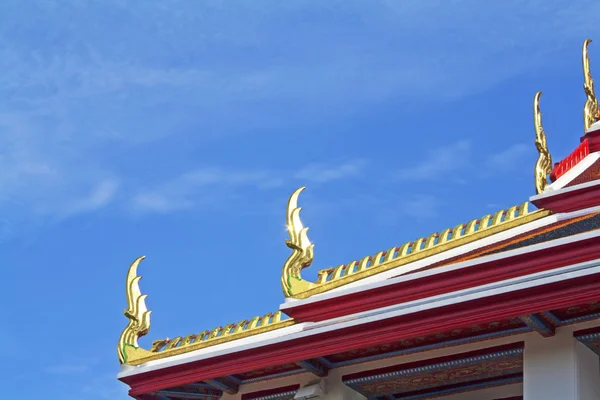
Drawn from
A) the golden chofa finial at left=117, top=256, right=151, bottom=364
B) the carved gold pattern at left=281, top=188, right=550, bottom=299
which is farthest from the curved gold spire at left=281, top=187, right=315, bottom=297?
the golden chofa finial at left=117, top=256, right=151, bottom=364

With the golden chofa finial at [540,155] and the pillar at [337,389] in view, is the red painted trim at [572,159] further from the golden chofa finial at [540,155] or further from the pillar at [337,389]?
the pillar at [337,389]

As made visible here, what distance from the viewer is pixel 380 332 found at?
13477mm

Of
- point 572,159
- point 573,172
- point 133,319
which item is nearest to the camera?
point 133,319

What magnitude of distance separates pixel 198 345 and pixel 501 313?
4.34 meters

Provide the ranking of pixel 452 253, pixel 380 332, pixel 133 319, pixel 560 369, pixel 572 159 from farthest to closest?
pixel 572 159
pixel 133 319
pixel 452 253
pixel 380 332
pixel 560 369

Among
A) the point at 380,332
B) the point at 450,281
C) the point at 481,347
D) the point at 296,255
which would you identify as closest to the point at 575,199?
the point at 450,281

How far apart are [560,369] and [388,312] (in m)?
1.89

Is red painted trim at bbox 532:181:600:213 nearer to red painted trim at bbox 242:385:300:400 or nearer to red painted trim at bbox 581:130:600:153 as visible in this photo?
red painted trim at bbox 581:130:600:153

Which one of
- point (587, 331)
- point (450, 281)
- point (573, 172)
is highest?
point (573, 172)

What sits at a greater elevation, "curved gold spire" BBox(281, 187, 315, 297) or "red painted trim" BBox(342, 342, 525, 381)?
"curved gold spire" BBox(281, 187, 315, 297)

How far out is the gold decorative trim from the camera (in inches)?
591

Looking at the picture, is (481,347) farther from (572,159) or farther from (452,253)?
(572,159)

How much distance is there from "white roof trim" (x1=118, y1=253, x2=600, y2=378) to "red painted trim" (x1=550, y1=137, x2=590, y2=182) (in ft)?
13.7

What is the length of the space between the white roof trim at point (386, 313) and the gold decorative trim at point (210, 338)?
3.3 inches
